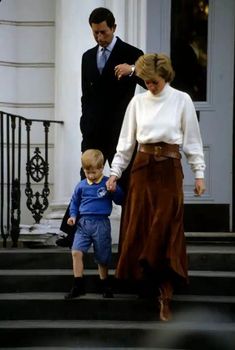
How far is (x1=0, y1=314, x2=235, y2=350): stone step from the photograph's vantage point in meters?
7.60

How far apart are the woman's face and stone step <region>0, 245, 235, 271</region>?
4.89 ft

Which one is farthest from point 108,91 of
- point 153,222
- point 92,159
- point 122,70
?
point 153,222

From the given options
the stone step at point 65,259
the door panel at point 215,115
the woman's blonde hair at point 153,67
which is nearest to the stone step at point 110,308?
the stone step at point 65,259

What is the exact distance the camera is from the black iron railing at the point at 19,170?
30.6 ft

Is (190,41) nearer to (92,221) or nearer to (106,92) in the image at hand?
(106,92)

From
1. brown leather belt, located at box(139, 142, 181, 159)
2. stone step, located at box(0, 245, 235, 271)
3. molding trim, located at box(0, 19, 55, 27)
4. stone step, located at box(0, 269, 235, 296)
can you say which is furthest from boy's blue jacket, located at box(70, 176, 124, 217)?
molding trim, located at box(0, 19, 55, 27)

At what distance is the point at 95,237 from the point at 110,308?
51 centimetres

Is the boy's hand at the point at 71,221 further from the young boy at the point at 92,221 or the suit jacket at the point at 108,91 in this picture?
the suit jacket at the point at 108,91

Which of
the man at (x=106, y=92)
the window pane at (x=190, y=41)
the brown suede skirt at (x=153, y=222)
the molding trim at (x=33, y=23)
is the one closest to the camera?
the brown suede skirt at (x=153, y=222)

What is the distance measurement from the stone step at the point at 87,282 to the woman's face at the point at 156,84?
4.64 ft

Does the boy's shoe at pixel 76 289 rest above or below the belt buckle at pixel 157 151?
below

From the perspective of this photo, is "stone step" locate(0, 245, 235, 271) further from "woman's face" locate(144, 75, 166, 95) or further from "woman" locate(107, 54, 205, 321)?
"woman's face" locate(144, 75, 166, 95)

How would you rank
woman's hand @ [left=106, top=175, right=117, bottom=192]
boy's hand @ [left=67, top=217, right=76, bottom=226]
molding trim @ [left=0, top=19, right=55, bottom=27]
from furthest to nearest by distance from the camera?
1. molding trim @ [left=0, top=19, right=55, bottom=27]
2. boy's hand @ [left=67, top=217, right=76, bottom=226]
3. woman's hand @ [left=106, top=175, right=117, bottom=192]

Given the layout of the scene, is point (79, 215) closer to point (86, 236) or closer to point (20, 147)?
point (86, 236)
